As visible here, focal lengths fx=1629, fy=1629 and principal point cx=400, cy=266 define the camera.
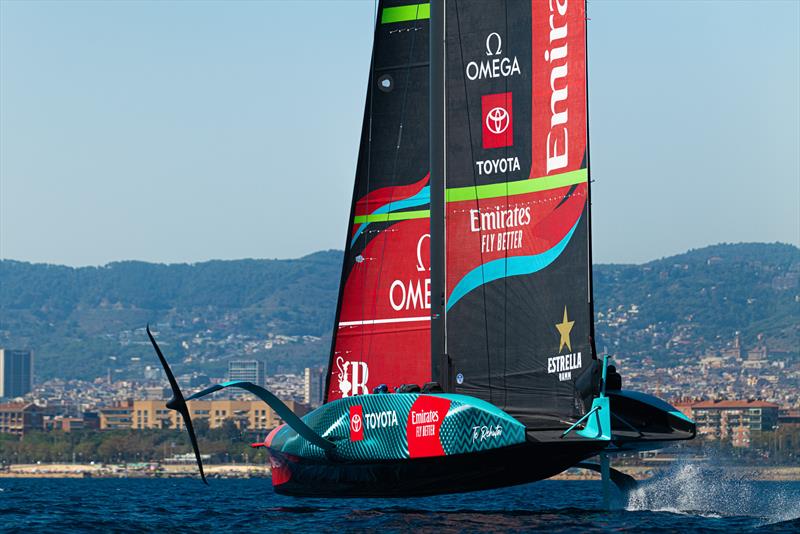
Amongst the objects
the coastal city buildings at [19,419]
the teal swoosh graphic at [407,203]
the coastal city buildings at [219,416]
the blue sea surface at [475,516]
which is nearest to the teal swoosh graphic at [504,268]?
the blue sea surface at [475,516]

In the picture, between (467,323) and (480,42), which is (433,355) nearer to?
(467,323)

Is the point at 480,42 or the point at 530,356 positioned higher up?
the point at 480,42

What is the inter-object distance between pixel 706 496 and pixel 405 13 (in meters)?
9.29

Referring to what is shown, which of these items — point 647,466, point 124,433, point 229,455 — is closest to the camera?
point 647,466

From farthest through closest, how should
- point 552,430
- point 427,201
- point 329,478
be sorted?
point 427,201 < point 329,478 < point 552,430

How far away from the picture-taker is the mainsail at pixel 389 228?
26453mm

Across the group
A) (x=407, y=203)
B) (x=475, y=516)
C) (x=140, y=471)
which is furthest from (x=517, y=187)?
(x=140, y=471)

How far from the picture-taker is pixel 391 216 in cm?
2686

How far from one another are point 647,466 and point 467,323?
284ft

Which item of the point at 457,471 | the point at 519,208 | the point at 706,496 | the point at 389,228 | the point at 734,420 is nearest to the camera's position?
the point at 457,471

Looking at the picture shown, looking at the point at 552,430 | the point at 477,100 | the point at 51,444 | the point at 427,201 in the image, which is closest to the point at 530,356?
the point at 552,430

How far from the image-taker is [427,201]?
26438mm

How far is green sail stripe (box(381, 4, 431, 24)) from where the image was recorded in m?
27.0

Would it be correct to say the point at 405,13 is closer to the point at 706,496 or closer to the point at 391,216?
the point at 391,216
